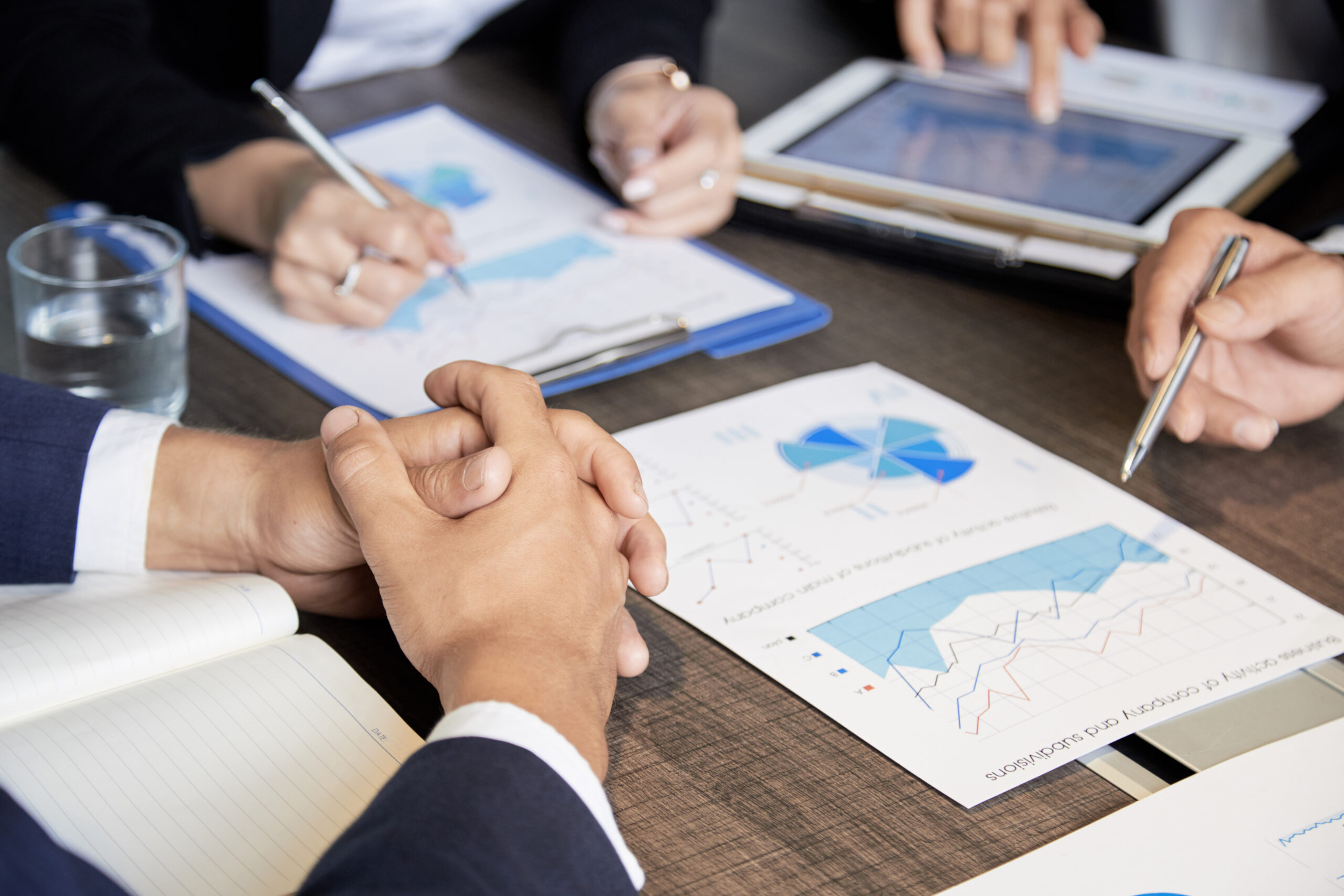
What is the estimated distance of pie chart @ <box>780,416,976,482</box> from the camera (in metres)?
0.88

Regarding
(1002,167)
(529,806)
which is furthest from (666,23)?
(529,806)

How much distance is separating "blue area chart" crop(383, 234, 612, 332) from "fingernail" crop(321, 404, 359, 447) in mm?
327

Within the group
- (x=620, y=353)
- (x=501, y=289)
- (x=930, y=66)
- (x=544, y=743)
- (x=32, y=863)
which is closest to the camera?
(x=32, y=863)

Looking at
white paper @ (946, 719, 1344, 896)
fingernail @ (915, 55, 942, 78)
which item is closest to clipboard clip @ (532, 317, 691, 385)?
white paper @ (946, 719, 1344, 896)

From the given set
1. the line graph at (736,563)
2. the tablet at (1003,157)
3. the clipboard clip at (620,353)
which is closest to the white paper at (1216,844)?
the line graph at (736,563)

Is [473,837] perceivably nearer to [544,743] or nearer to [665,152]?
[544,743]

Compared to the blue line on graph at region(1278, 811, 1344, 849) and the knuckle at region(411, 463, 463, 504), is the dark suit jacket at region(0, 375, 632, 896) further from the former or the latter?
the blue line on graph at region(1278, 811, 1344, 849)

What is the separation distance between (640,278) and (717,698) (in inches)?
21.1

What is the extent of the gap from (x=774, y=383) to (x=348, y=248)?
0.38 m

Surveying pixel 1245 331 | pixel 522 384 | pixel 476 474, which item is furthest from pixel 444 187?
pixel 1245 331

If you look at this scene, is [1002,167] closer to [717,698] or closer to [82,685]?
[717,698]

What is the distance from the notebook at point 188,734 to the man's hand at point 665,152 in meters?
0.61

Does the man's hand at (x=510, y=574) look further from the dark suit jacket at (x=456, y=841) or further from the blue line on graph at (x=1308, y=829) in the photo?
the blue line on graph at (x=1308, y=829)

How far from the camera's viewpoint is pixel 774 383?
3.24 ft
